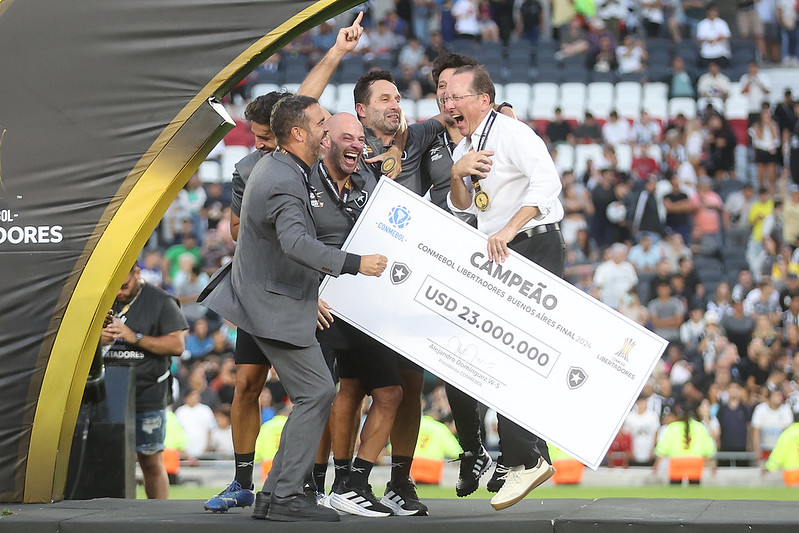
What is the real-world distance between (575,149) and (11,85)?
1154cm

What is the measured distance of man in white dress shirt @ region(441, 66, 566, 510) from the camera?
629 centimetres

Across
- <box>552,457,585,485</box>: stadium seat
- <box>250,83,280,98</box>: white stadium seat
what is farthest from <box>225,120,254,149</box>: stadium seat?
<box>552,457,585,485</box>: stadium seat

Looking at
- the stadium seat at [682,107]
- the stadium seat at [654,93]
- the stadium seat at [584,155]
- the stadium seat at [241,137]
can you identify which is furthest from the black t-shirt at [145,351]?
the stadium seat at [654,93]

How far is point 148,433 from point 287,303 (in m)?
2.56

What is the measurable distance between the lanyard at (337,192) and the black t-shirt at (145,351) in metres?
2.07

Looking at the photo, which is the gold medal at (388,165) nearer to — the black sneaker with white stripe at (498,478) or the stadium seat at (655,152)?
the black sneaker with white stripe at (498,478)

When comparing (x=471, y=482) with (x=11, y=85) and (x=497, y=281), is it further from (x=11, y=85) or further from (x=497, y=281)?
(x=11, y=85)

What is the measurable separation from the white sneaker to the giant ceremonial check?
0.17m

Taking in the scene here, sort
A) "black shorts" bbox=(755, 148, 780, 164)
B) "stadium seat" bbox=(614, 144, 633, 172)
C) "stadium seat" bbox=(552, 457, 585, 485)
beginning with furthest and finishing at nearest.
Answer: "black shorts" bbox=(755, 148, 780, 164), "stadium seat" bbox=(614, 144, 633, 172), "stadium seat" bbox=(552, 457, 585, 485)

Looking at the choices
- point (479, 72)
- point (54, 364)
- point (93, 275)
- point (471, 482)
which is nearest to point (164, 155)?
point (93, 275)

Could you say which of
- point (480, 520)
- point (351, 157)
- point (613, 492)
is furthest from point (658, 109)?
point (480, 520)

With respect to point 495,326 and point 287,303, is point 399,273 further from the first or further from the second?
point 287,303

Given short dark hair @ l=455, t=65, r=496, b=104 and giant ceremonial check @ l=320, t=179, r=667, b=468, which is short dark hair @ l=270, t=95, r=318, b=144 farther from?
short dark hair @ l=455, t=65, r=496, b=104

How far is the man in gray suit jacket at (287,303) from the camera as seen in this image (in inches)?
237
